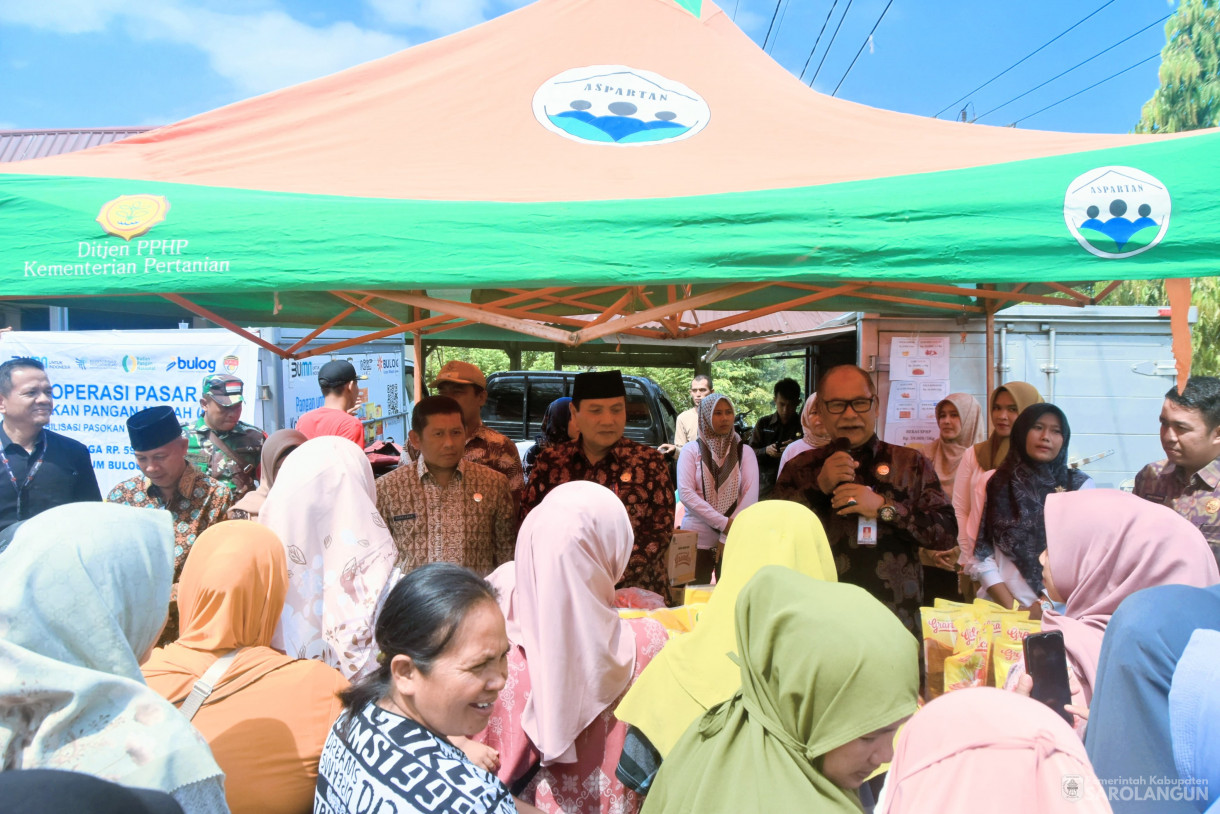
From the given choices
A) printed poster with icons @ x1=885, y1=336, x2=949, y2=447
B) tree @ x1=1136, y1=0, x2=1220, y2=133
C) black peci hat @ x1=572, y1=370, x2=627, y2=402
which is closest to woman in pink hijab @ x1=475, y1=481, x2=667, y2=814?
black peci hat @ x1=572, y1=370, x2=627, y2=402

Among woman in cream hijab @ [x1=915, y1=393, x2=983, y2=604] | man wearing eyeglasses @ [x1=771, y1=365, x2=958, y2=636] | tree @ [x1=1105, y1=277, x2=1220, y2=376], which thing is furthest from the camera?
tree @ [x1=1105, y1=277, x2=1220, y2=376]

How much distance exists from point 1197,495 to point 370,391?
7.52 metres

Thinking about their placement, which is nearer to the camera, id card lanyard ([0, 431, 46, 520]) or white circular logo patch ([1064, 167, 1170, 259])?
white circular logo patch ([1064, 167, 1170, 259])

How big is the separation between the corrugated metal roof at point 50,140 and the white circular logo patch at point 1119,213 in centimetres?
1562

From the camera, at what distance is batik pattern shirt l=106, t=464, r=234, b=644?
2.88 m

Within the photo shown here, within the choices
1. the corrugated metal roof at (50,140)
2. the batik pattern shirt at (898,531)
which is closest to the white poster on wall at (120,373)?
the batik pattern shirt at (898,531)

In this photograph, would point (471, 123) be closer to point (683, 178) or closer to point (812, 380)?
point (683, 178)

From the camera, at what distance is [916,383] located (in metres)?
5.60

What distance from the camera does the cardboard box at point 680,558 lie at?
2.84m

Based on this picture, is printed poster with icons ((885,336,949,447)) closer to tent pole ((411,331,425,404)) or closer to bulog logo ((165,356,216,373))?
tent pole ((411,331,425,404))

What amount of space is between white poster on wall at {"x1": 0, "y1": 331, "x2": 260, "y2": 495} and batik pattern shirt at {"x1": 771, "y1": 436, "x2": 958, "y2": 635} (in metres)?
5.59

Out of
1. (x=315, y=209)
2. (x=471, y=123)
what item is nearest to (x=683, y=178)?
(x=471, y=123)

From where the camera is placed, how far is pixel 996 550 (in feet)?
10.1

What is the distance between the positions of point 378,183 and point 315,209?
29 cm
